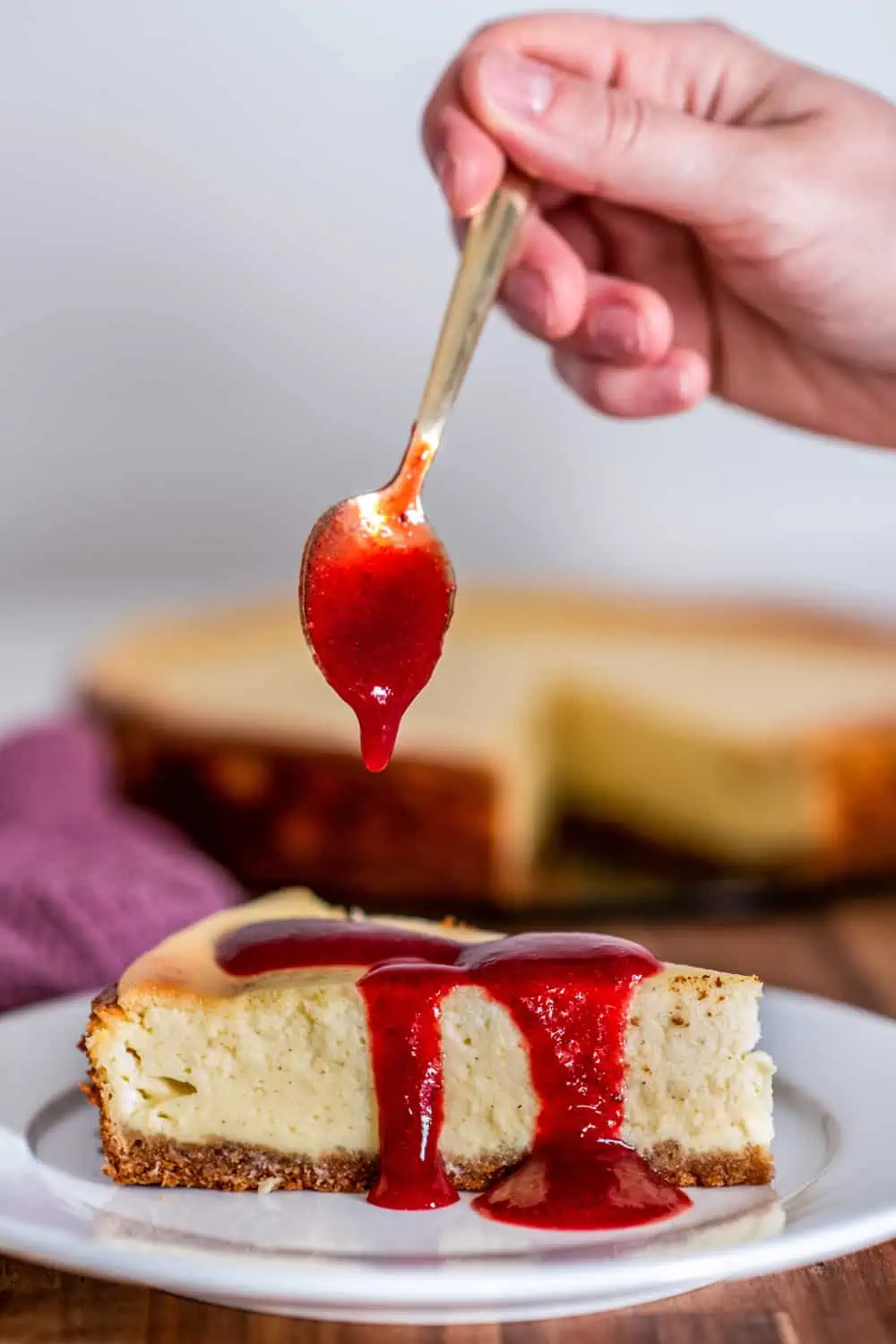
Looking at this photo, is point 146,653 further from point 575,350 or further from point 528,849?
point 575,350

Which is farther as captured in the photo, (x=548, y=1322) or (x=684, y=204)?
(x=684, y=204)

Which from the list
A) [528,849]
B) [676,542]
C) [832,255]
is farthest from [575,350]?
[676,542]

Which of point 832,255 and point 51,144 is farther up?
point 832,255

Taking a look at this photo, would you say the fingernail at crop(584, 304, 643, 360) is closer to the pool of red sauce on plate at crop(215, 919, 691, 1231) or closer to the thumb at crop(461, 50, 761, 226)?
the thumb at crop(461, 50, 761, 226)

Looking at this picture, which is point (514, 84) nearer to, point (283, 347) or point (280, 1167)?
point (280, 1167)

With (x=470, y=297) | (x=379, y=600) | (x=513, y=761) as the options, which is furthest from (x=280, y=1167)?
(x=513, y=761)


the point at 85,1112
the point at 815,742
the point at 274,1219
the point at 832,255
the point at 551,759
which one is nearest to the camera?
the point at 274,1219
